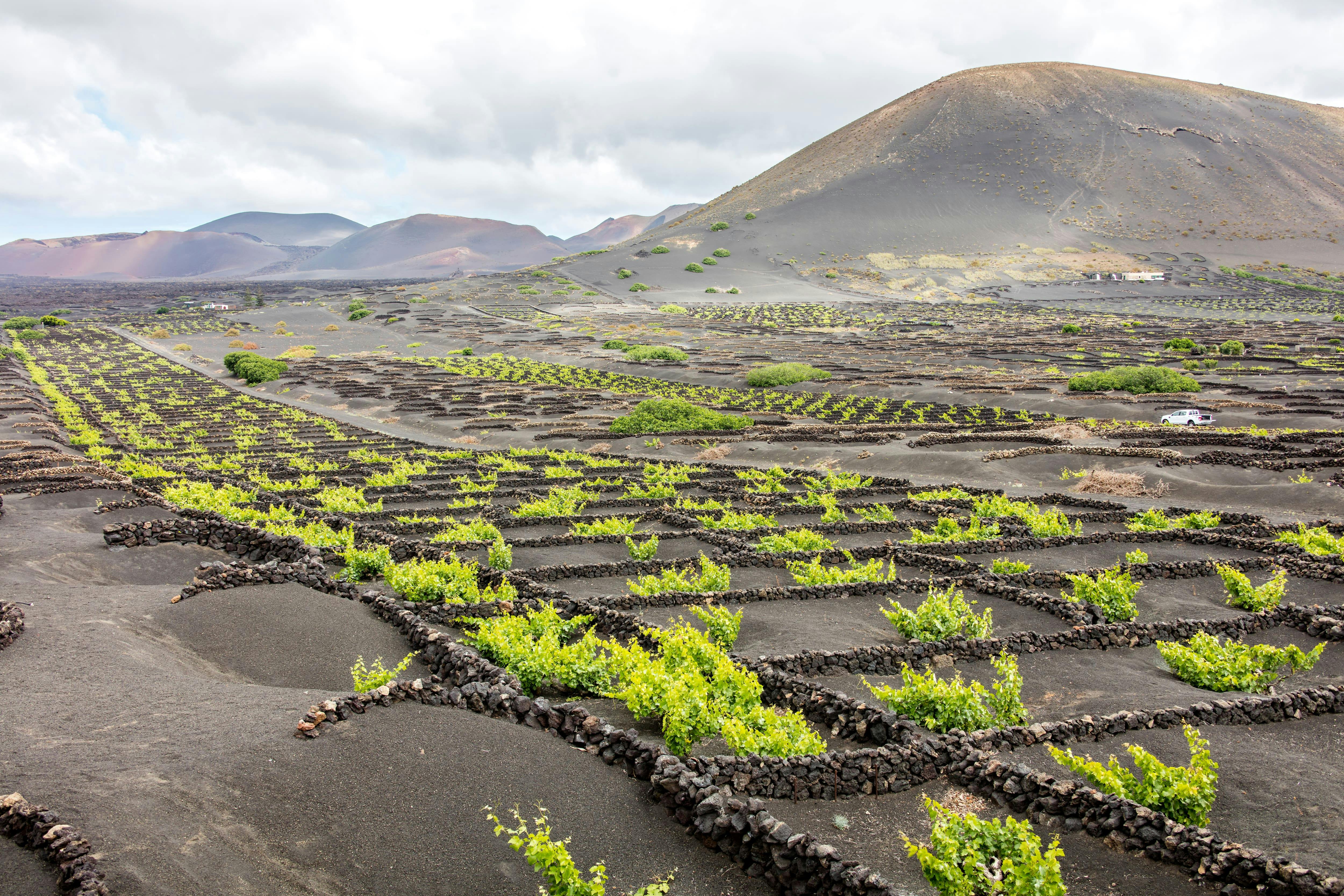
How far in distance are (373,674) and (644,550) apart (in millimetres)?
8839

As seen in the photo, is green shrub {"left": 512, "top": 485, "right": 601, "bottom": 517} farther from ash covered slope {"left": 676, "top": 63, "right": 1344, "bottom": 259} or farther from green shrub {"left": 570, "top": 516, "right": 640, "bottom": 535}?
ash covered slope {"left": 676, "top": 63, "right": 1344, "bottom": 259}

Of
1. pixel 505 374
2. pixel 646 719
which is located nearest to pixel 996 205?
pixel 505 374

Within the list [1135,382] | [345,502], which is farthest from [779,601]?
[1135,382]

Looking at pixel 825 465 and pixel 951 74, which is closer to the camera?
pixel 825 465

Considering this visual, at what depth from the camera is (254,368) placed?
193 feet

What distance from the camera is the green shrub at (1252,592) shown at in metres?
14.0

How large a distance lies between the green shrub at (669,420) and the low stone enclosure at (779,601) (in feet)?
21.6

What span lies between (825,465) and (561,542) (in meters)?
14.1

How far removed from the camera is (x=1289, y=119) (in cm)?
16588

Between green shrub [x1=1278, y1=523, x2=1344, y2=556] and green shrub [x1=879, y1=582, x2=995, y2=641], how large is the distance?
31.6ft

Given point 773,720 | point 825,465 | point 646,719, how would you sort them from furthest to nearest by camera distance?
point 825,465, point 646,719, point 773,720

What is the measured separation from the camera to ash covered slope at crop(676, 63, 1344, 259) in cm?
13725

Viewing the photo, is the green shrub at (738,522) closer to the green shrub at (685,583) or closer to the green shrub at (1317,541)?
the green shrub at (685,583)

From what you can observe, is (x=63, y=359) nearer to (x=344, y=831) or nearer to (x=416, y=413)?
(x=416, y=413)
